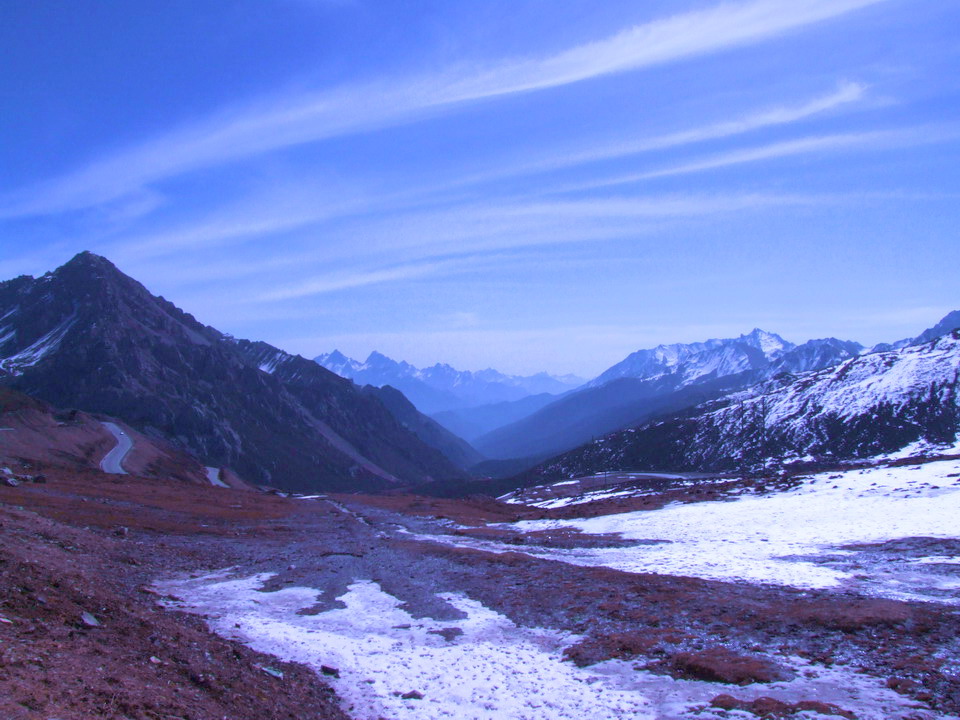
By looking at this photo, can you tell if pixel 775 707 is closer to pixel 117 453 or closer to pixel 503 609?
pixel 503 609

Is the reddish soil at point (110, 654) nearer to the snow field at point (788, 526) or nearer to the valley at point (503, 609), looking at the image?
the valley at point (503, 609)

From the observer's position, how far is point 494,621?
22.0 meters

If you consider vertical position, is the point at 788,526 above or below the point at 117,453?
Result: below

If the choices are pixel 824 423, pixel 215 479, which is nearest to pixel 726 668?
pixel 215 479

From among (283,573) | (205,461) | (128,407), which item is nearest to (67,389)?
(128,407)

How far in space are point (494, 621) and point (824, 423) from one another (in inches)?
6053

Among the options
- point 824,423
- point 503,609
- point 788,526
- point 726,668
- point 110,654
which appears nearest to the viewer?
point 110,654

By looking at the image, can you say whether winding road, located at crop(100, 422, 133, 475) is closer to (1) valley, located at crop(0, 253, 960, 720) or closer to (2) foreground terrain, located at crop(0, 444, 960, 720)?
(1) valley, located at crop(0, 253, 960, 720)

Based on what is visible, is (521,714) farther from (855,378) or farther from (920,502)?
(855,378)

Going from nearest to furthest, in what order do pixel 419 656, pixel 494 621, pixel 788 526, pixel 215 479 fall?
pixel 419 656 → pixel 494 621 → pixel 788 526 → pixel 215 479

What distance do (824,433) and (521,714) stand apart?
155 m

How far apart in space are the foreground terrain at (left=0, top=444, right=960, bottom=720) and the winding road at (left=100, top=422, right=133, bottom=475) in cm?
6992

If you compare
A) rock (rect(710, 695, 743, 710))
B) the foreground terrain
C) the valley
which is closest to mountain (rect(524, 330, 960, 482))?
the valley

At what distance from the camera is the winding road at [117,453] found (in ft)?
339
